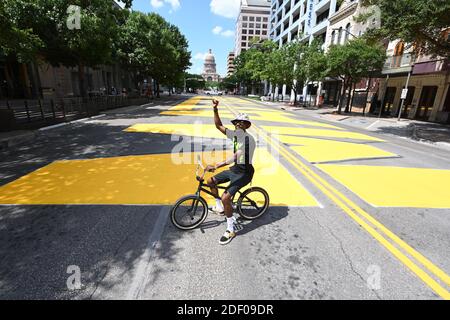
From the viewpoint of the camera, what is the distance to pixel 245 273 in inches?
126

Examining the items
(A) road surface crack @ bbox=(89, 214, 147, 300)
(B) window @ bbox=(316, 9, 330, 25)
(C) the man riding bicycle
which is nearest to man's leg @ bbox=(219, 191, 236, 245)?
(C) the man riding bicycle

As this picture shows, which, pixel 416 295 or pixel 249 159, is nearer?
pixel 416 295

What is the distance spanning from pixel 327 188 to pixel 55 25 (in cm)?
1863

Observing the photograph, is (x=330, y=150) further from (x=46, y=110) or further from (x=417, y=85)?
(x=417, y=85)

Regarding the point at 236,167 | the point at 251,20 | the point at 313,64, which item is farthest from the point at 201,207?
the point at 251,20

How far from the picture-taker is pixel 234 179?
159 inches

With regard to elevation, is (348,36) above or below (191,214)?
above

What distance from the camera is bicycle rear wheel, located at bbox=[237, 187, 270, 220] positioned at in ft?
14.9

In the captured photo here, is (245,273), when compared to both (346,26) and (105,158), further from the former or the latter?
(346,26)

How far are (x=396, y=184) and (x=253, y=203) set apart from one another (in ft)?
14.5

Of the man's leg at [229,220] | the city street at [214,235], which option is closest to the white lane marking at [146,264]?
the city street at [214,235]

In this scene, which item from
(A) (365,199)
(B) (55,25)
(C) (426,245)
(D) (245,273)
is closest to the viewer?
(D) (245,273)

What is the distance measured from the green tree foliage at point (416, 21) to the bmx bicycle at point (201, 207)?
1376 cm

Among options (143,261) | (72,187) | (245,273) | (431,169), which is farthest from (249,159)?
(431,169)
